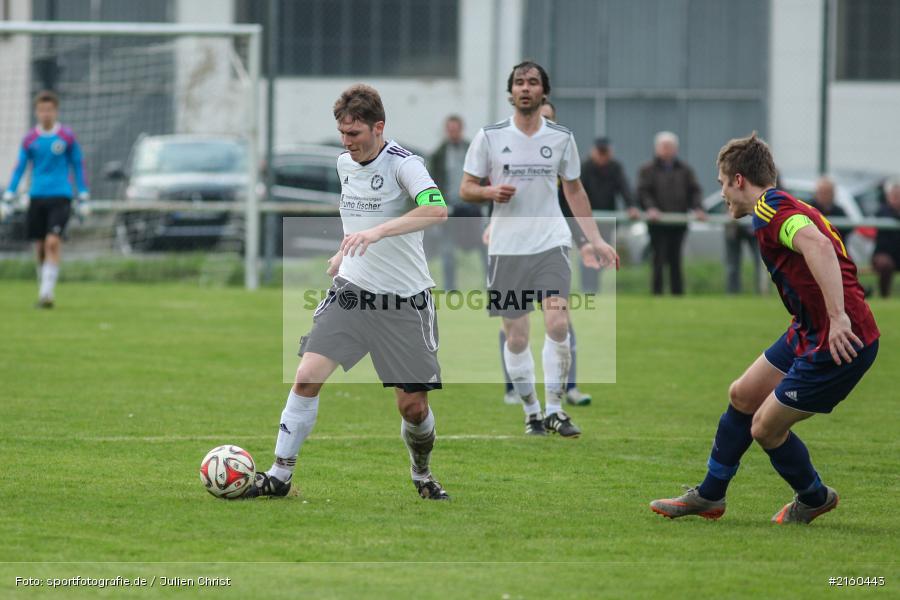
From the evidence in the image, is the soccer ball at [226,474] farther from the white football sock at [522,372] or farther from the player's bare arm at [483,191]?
the player's bare arm at [483,191]

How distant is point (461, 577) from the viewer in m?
5.21

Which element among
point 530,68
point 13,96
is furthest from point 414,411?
point 13,96

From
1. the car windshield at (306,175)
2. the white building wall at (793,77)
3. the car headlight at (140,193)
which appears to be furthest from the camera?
the white building wall at (793,77)

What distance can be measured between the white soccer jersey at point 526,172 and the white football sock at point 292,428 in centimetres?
280

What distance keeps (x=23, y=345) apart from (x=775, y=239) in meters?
8.51

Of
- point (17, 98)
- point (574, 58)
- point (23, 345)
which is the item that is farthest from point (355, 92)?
point (574, 58)

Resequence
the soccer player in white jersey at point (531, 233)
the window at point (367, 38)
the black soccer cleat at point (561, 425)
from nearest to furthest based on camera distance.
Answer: the black soccer cleat at point (561, 425) < the soccer player in white jersey at point (531, 233) < the window at point (367, 38)

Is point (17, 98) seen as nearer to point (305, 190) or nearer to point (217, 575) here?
point (305, 190)

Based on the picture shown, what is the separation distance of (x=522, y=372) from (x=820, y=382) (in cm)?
334

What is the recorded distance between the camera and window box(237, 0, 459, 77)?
3022 centimetres

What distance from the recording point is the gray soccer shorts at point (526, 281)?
29.3 feet

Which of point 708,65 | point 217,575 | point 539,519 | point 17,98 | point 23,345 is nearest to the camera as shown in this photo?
point 217,575

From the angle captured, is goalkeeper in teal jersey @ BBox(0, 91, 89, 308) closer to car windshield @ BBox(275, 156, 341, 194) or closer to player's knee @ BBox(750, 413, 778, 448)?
car windshield @ BBox(275, 156, 341, 194)

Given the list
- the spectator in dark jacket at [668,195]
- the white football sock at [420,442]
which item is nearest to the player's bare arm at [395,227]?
the white football sock at [420,442]
